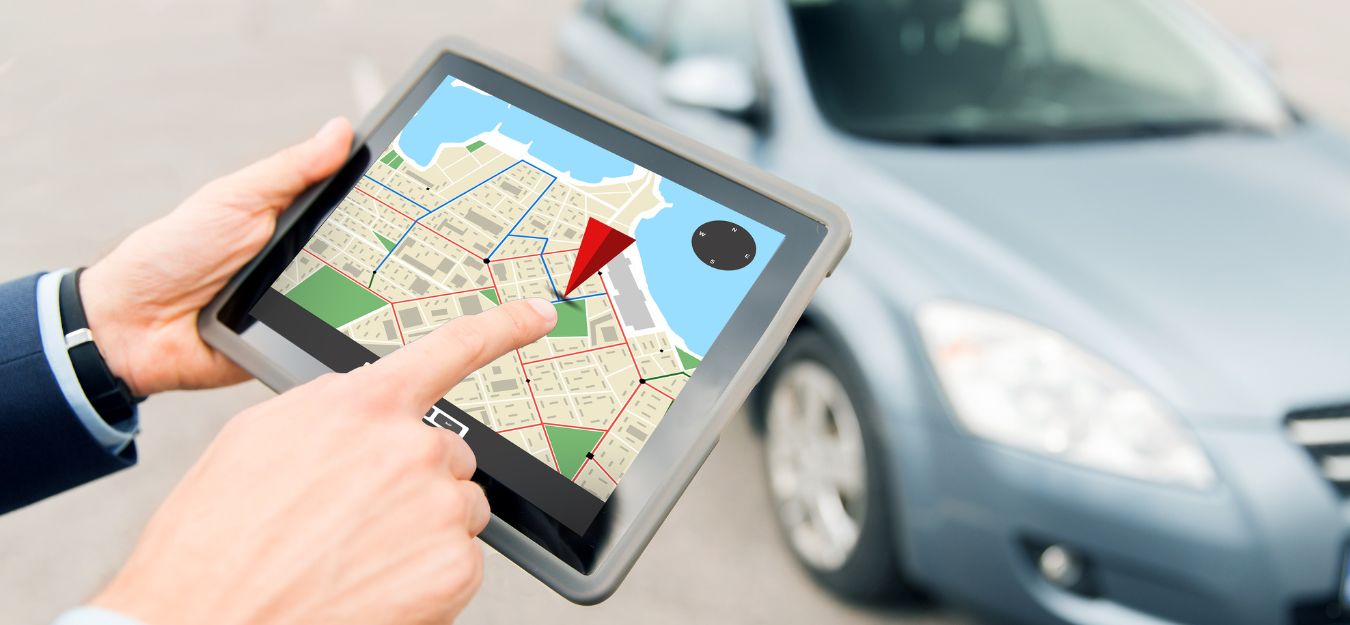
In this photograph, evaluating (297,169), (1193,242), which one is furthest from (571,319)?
(1193,242)

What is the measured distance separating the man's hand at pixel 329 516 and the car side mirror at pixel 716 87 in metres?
1.79

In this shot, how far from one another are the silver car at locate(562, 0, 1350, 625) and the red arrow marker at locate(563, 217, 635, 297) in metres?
1.06

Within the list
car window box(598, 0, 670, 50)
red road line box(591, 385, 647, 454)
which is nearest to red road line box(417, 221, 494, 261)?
red road line box(591, 385, 647, 454)

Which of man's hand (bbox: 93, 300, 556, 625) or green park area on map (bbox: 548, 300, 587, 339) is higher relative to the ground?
green park area on map (bbox: 548, 300, 587, 339)

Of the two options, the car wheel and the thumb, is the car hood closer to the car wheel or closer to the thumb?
the car wheel

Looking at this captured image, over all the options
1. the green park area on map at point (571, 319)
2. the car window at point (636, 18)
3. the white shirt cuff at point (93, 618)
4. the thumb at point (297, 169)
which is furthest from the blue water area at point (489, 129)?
the car window at point (636, 18)

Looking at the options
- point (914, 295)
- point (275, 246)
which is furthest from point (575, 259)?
point (914, 295)

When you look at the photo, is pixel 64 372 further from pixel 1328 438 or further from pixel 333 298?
pixel 1328 438

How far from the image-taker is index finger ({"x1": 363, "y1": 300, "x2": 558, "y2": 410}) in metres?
1.16

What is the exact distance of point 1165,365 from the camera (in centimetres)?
208

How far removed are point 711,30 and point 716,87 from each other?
1.72 feet

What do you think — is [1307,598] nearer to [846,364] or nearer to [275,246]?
[846,364]

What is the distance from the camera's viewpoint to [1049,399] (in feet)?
7.04

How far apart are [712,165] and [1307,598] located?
1523 millimetres
